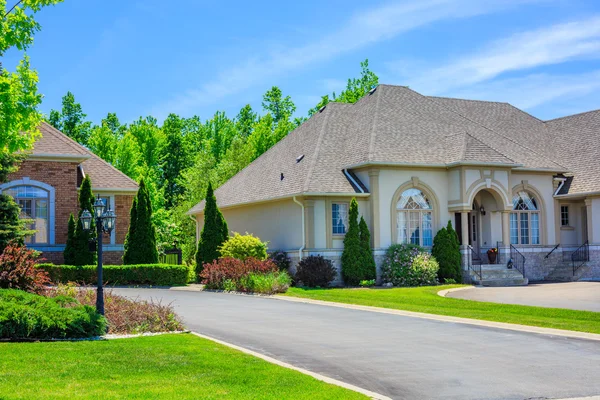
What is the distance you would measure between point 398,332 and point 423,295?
1017 cm

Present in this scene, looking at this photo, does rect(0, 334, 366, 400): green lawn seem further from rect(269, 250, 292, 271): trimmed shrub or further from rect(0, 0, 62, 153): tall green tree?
rect(269, 250, 292, 271): trimmed shrub

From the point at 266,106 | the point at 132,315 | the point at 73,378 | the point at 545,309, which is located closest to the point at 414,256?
the point at 545,309

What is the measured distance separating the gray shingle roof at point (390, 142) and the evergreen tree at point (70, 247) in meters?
8.44

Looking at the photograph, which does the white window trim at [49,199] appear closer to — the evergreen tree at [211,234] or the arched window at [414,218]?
the evergreen tree at [211,234]

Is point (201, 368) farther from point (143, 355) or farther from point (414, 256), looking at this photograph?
point (414, 256)

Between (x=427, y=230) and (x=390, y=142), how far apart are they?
13.8ft

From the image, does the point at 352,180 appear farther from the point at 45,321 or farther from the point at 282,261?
the point at 45,321

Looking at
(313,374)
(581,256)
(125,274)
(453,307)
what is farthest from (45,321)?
(581,256)

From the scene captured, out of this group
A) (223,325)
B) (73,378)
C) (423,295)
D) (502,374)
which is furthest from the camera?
(423,295)

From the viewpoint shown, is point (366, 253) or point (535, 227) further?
point (535, 227)

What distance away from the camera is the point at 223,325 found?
17219mm

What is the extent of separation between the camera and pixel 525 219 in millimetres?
35125

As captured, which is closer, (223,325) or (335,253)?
(223,325)

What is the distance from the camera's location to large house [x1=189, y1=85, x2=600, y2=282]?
1239 inches
